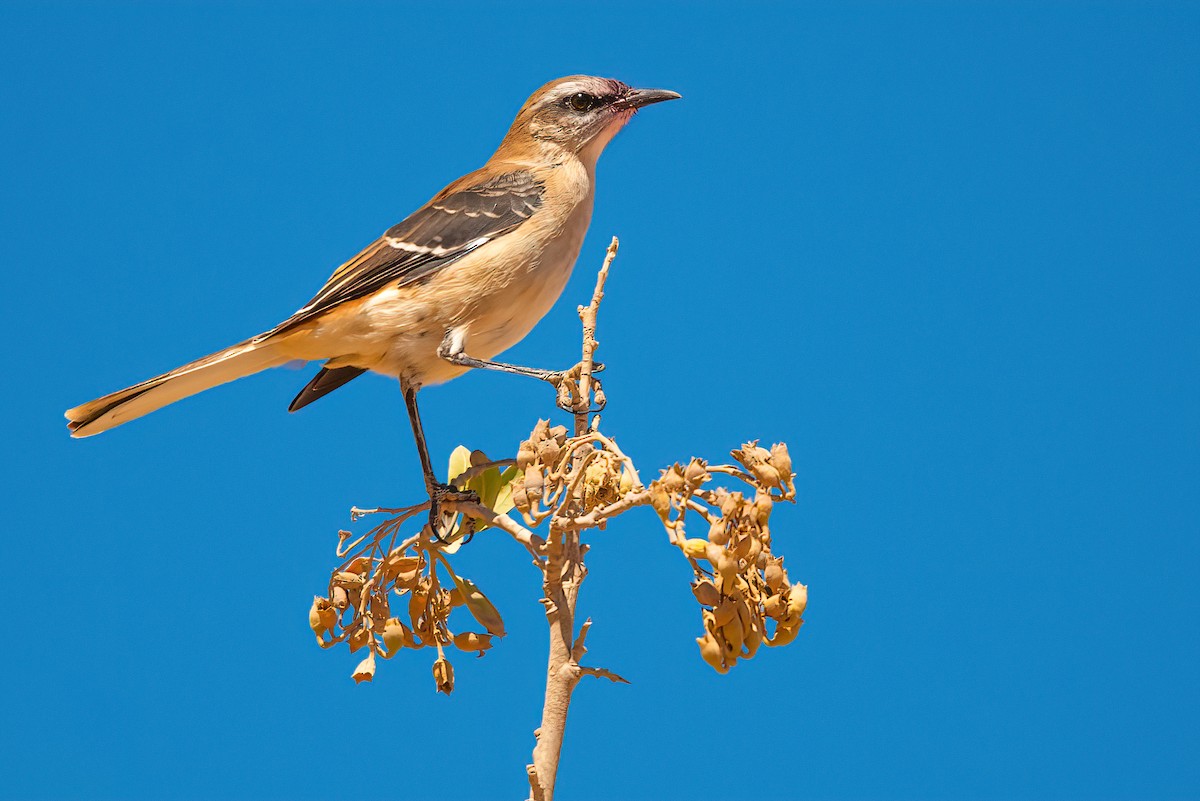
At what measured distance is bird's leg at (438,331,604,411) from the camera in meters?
2.40

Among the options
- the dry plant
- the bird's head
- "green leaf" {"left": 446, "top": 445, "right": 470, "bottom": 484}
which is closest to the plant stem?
the dry plant

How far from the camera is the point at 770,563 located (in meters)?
1.87

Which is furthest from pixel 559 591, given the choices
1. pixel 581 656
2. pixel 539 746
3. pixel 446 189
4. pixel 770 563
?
pixel 446 189

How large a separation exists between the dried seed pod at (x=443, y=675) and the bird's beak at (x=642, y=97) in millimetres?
1743

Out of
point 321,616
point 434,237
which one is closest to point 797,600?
point 321,616

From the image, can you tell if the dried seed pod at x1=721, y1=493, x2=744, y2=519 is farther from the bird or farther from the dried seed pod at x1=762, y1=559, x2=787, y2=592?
the bird

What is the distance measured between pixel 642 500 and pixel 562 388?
0.63 m

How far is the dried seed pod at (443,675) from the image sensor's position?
2350 mm

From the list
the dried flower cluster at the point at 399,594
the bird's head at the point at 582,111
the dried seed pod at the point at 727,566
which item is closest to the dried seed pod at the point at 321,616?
the dried flower cluster at the point at 399,594

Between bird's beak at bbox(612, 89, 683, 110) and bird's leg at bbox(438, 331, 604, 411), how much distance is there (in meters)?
0.91

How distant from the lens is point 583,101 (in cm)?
328

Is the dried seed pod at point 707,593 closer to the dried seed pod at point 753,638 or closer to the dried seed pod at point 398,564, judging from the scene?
the dried seed pod at point 753,638

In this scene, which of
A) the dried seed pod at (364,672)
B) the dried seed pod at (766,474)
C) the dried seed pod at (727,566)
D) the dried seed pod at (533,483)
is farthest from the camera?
the dried seed pod at (364,672)

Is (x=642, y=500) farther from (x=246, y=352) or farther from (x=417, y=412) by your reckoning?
(x=246, y=352)
